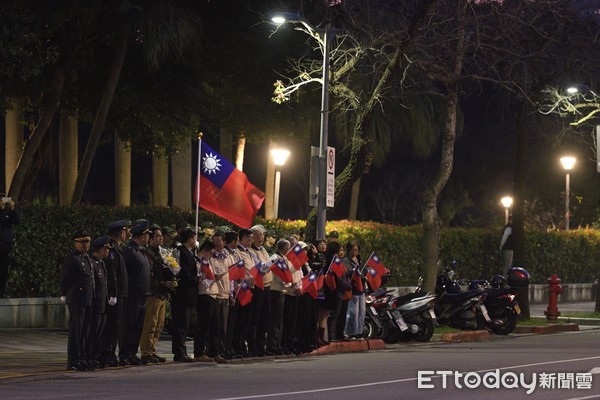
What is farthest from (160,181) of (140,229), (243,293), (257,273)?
(140,229)

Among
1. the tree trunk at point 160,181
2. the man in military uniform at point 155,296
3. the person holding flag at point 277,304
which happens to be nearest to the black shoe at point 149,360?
the man in military uniform at point 155,296

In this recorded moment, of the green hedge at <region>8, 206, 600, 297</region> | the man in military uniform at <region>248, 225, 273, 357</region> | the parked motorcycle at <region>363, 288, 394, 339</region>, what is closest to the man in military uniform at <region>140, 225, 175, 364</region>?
the man in military uniform at <region>248, 225, 273, 357</region>

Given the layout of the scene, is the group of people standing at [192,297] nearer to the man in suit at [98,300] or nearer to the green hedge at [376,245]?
the man in suit at [98,300]

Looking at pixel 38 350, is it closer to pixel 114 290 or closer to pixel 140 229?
pixel 114 290

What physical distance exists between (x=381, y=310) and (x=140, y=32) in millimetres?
8171

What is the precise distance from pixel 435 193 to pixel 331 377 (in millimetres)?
13599

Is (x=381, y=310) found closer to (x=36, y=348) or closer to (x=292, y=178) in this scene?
(x=36, y=348)

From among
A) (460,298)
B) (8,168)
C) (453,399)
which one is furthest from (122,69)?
(453,399)

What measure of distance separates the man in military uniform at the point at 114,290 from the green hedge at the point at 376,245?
775cm

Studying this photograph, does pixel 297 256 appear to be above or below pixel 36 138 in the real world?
below

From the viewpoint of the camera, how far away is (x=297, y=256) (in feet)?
69.6

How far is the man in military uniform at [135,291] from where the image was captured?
18484 mm

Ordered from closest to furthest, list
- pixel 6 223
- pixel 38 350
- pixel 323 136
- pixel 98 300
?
pixel 98 300
pixel 38 350
pixel 6 223
pixel 323 136

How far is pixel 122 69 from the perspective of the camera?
31562 mm
